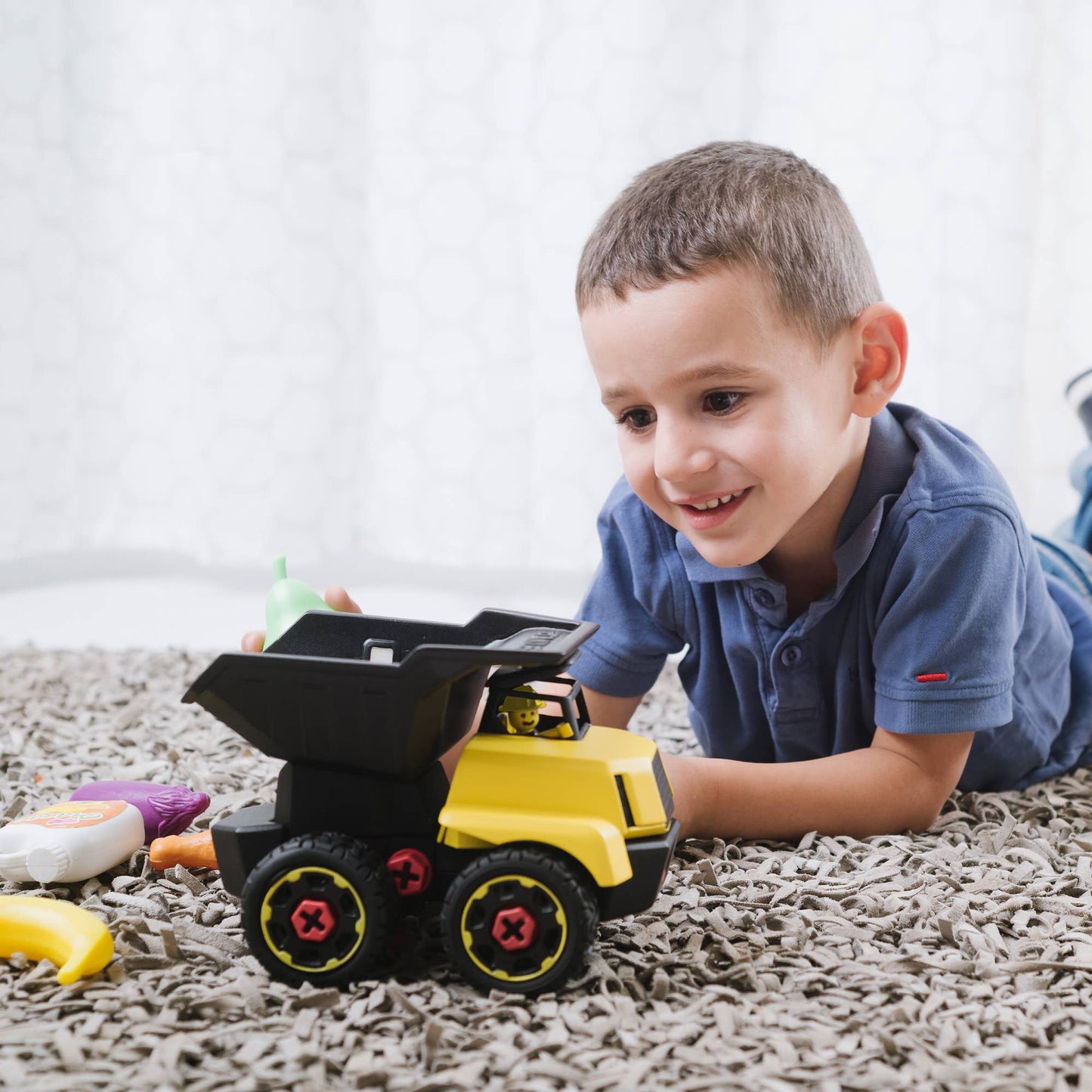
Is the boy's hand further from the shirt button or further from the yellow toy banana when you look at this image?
the shirt button

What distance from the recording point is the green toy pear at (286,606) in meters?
0.83

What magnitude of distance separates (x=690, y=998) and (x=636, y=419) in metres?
0.41

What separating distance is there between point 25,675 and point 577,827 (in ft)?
3.65

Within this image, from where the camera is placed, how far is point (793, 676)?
103 centimetres

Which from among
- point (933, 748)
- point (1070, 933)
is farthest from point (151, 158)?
point (1070, 933)

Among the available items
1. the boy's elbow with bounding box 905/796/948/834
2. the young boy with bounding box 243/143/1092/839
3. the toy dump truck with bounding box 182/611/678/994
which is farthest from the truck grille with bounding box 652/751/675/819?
the boy's elbow with bounding box 905/796/948/834

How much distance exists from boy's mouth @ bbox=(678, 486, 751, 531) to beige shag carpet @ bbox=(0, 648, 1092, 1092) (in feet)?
0.82

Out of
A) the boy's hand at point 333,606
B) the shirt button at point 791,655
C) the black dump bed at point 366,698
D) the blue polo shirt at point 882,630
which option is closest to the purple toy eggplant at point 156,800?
the boy's hand at point 333,606

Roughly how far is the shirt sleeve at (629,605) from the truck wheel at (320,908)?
48 centimetres

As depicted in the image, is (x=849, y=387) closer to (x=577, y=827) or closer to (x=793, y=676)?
(x=793, y=676)

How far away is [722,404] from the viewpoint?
0.86 meters

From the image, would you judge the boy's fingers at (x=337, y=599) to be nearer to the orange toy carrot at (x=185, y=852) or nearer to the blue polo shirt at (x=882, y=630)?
the orange toy carrot at (x=185, y=852)

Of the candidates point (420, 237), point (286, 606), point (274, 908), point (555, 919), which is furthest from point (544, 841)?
point (420, 237)

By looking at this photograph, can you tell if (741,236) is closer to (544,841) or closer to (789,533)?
(789,533)
